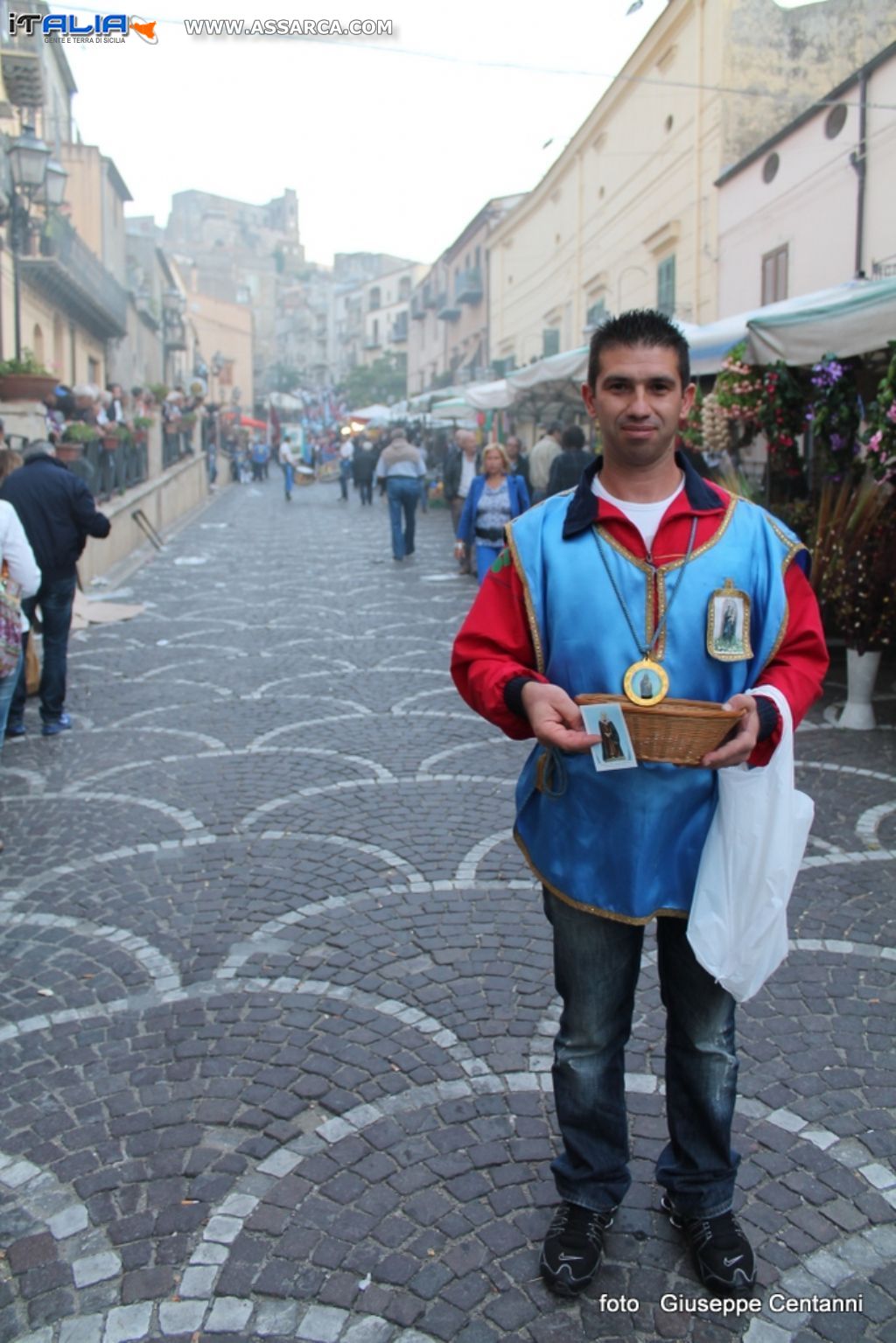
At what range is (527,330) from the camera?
3188cm

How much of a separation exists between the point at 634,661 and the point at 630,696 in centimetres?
9

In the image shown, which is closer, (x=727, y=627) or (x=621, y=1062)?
(x=727, y=627)

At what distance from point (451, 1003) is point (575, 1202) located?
4.03ft

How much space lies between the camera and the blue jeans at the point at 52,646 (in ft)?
24.0

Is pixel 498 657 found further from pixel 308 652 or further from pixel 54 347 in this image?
pixel 54 347

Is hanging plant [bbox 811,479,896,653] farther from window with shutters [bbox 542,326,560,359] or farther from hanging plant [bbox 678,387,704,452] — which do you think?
window with shutters [bbox 542,326,560,359]

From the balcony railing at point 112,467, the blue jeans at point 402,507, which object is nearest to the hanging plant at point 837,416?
the blue jeans at point 402,507

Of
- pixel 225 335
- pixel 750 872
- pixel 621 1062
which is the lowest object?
pixel 621 1062

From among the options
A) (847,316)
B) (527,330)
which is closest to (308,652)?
(847,316)

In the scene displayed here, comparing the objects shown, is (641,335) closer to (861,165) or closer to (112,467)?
(861,165)

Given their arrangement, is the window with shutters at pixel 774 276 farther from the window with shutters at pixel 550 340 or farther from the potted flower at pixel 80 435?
the window with shutters at pixel 550 340

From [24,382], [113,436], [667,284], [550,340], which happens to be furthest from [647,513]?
[550,340]

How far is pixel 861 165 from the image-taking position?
1330 cm

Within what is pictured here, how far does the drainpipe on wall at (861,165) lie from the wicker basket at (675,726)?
12.5 metres
